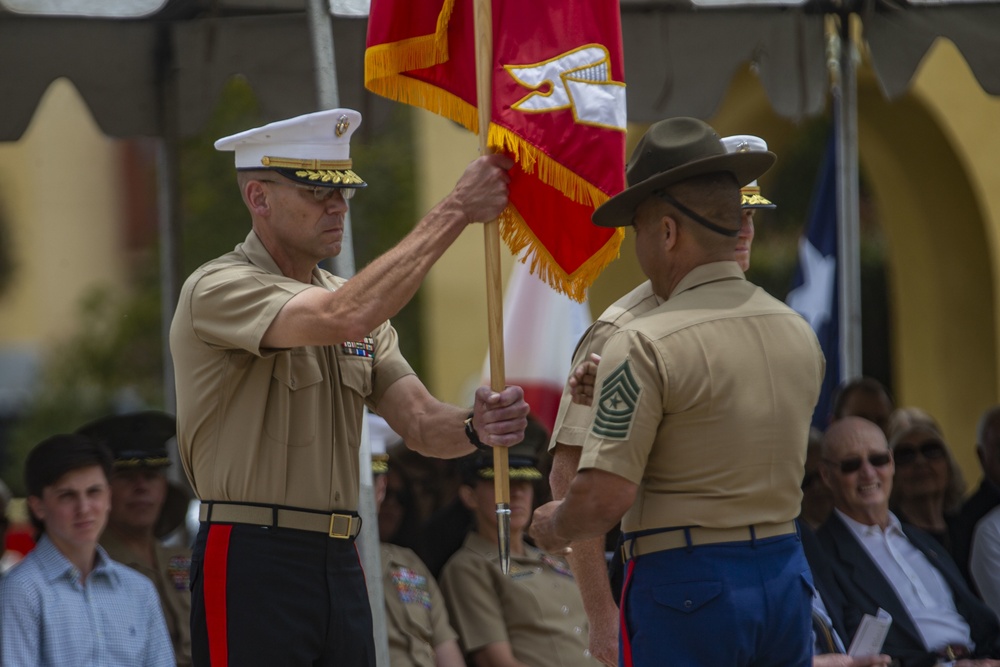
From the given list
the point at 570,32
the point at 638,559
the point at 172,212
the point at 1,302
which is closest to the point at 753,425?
the point at 638,559

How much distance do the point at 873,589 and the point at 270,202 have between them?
122 inches

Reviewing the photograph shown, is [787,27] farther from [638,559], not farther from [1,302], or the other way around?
[1,302]

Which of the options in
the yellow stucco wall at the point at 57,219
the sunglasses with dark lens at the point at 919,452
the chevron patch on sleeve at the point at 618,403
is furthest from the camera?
the yellow stucco wall at the point at 57,219

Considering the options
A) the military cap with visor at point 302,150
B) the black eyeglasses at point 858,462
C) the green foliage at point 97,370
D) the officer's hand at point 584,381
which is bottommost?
the green foliage at point 97,370

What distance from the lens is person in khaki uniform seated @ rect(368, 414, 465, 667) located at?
5652 mm

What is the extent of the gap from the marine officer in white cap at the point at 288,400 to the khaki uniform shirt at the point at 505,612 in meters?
2.19

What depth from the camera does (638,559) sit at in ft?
11.4

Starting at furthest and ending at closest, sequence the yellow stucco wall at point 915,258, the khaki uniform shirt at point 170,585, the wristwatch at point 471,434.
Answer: the yellow stucco wall at point 915,258 < the khaki uniform shirt at point 170,585 < the wristwatch at point 471,434

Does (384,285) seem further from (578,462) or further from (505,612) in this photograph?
(505,612)

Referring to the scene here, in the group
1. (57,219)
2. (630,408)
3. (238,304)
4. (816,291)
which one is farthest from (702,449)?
(57,219)

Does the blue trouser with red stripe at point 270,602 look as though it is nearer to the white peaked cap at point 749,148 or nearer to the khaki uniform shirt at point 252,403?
the khaki uniform shirt at point 252,403

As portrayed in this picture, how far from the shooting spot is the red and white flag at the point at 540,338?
7.32 meters

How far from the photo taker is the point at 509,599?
19.3 ft

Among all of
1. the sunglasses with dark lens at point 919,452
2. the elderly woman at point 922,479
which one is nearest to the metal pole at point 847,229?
the elderly woman at point 922,479
